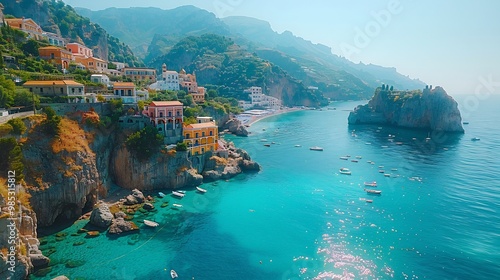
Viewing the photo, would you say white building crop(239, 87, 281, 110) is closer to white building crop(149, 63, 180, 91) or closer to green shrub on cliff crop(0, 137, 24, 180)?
white building crop(149, 63, 180, 91)

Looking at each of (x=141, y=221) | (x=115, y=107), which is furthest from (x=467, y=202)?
(x=115, y=107)

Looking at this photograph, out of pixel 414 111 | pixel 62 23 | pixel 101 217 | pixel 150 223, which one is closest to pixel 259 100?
pixel 414 111

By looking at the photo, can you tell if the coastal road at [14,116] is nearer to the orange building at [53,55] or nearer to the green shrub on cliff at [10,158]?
the green shrub on cliff at [10,158]

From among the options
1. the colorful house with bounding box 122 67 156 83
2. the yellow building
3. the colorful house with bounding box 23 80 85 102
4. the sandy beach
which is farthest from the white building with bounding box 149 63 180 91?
the colorful house with bounding box 23 80 85 102

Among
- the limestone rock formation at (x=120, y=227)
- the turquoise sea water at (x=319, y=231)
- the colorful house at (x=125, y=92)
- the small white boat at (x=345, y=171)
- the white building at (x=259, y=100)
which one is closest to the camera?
the turquoise sea water at (x=319, y=231)

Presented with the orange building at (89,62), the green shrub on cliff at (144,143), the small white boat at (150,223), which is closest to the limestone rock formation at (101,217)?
→ the small white boat at (150,223)

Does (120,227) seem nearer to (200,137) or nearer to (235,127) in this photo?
(200,137)
